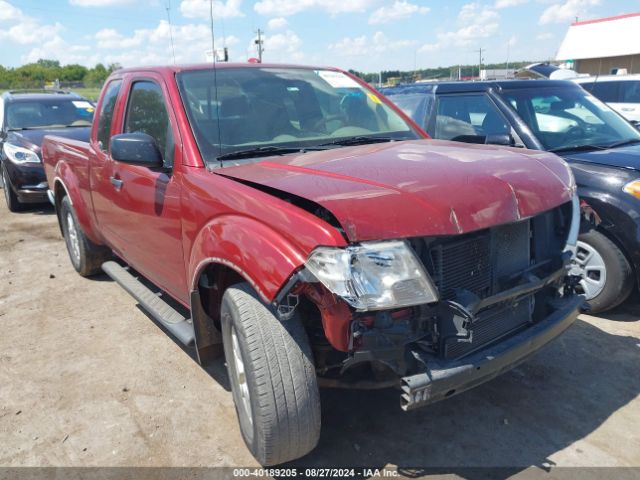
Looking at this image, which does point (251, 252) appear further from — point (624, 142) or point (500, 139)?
point (624, 142)

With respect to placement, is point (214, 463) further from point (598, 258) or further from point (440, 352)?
point (598, 258)

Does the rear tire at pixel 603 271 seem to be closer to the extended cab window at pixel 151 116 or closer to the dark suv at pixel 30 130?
the extended cab window at pixel 151 116

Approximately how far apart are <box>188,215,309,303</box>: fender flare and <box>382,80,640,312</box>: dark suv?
1.86m

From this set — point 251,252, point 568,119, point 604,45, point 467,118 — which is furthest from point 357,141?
point 604,45

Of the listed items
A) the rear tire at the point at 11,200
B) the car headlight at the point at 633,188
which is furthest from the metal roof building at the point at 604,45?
the rear tire at the point at 11,200

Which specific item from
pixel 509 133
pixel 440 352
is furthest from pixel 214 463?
pixel 509 133

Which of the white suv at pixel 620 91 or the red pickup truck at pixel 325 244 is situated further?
the white suv at pixel 620 91

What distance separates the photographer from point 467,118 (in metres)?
5.39

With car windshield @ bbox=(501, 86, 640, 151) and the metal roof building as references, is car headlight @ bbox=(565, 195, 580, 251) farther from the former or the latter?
the metal roof building

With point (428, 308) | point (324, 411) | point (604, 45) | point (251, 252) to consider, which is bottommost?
point (324, 411)

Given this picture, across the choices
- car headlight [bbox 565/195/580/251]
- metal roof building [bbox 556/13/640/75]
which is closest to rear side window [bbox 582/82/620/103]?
car headlight [bbox 565/195/580/251]

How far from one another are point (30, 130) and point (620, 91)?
34.0 feet

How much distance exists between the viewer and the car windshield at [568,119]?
4785 mm

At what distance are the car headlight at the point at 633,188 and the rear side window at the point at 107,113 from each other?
3864 millimetres
